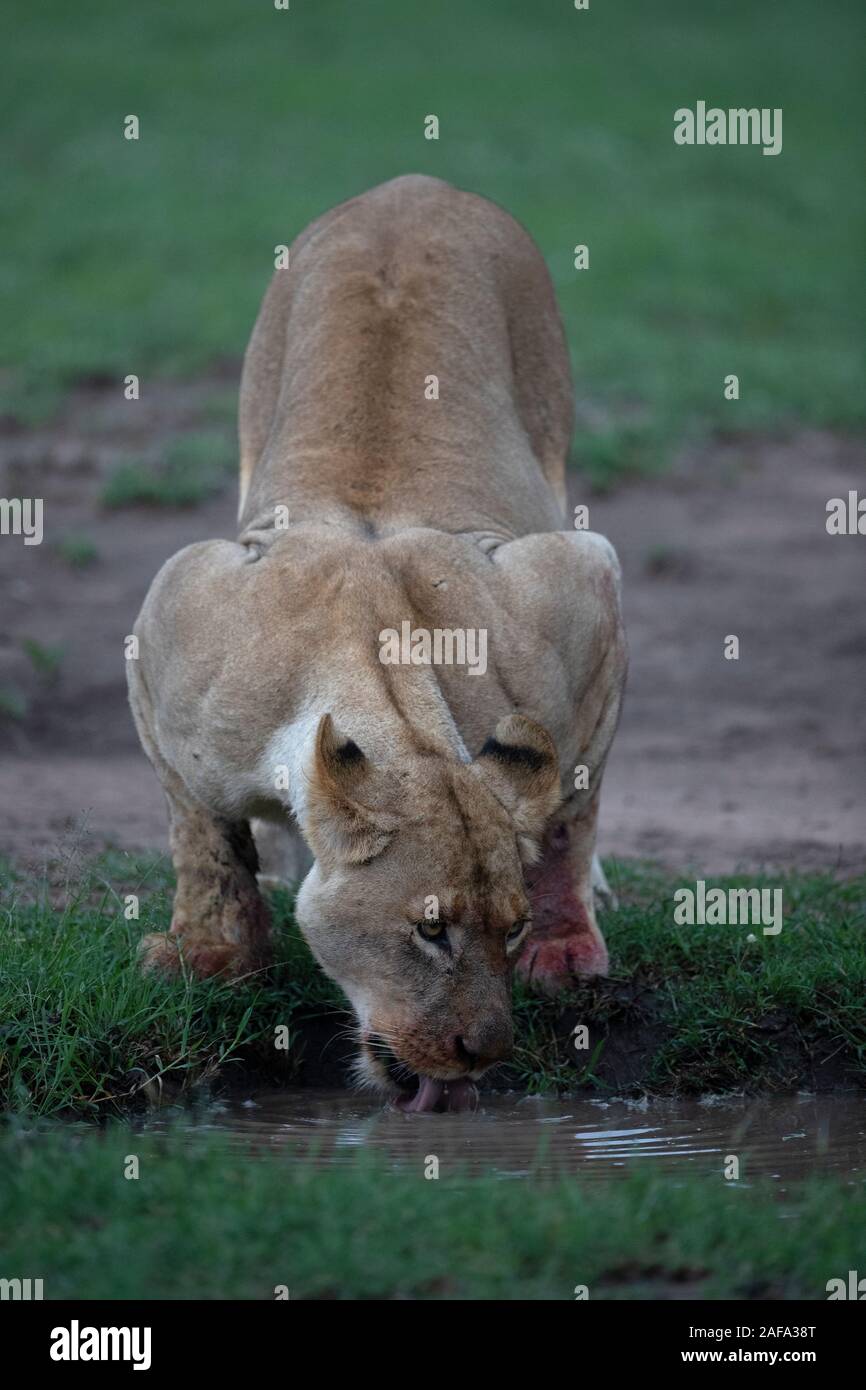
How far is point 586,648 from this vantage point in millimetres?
5789

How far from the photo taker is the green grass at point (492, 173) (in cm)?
1354

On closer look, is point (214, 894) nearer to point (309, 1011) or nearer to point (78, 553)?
point (309, 1011)

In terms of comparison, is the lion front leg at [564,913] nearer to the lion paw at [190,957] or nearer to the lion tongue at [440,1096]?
the lion paw at [190,957]

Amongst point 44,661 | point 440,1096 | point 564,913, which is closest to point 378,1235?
point 440,1096

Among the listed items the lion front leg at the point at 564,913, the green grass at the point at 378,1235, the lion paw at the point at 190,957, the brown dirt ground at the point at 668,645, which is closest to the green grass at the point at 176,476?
the brown dirt ground at the point at 668,645

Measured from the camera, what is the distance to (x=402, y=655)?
5020 millimetres

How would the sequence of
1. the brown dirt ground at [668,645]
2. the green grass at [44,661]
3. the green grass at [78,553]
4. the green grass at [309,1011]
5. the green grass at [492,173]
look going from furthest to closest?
the green grass at [492,173], the green grass at [78,553], the green grass at [44,661], the brown dirt ground at [668,645], the green grass at [309,1011]

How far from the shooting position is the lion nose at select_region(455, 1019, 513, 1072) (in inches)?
A: 174

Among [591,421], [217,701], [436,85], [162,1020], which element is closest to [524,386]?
[217,701]

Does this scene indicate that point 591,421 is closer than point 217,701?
No

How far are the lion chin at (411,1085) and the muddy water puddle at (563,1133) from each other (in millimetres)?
136

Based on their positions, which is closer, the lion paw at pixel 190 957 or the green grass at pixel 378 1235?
the green grass at pixel 378 1235
